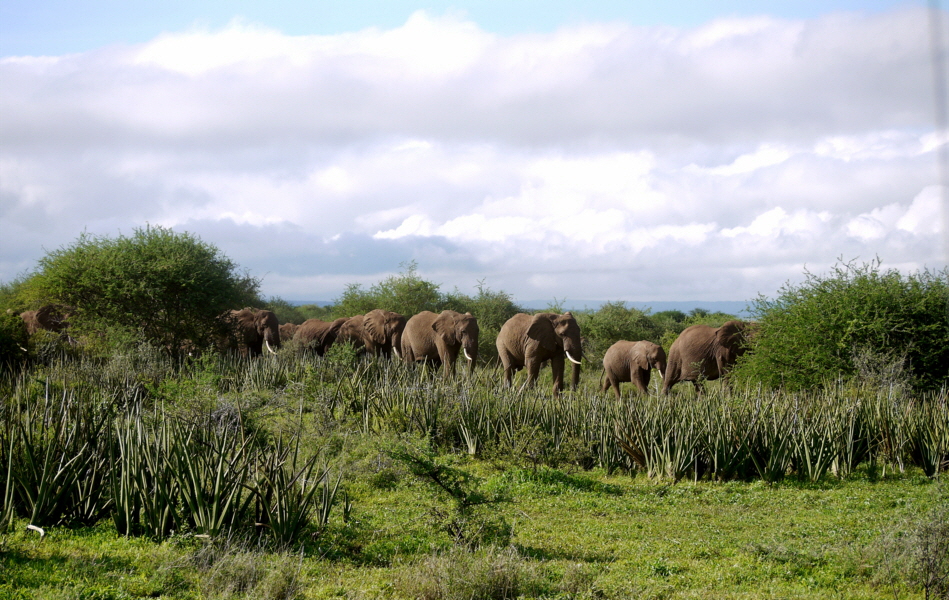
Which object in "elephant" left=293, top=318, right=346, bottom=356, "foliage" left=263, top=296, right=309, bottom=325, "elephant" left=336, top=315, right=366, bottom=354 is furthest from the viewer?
"foliage" left=263, top=296, right=309, bottom=325

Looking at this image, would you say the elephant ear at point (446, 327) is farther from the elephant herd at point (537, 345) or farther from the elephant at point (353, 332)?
the elephant at point (353, 332)

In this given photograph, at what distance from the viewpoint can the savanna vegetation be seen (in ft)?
19.5

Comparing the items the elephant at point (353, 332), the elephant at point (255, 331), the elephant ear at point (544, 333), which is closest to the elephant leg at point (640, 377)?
the elephant ear at point (544, 333)

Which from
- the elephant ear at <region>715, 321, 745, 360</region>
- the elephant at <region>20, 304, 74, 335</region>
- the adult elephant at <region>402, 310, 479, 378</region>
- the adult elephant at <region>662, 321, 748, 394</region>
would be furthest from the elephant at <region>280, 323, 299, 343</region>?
the elephant ear at <region>715, 321, 745, 360</region>

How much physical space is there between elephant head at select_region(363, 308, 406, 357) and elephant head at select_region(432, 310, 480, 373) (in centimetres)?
358

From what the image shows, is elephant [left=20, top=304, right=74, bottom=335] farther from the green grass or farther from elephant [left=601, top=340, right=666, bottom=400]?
the green grass

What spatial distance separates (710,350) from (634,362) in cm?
187

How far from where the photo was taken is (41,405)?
31.0 feet

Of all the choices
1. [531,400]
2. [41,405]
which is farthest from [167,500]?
[531,400]

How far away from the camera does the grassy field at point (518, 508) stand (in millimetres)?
5770

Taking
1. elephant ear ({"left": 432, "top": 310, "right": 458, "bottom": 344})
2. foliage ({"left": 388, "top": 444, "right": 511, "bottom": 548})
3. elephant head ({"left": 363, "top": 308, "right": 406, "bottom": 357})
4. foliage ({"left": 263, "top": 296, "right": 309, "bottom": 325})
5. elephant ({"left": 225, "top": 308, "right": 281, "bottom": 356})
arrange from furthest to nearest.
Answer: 1. foliage ({"left": 263, "top": 296, "right": 309, "bottom": 325})
2. elephant ({"left": 225, "top": 308, "right": 281, "bottom": 356})
3. elephant head ({"left": 363, "top": 308, "right": 406, "bottom": 357})
4. elephant ear ({"left": 432, "top": 310, "right": 458, "bottom": 344})
5. foliage ({"left": 388, "top": 444, "right": 511, "bottom": 548})

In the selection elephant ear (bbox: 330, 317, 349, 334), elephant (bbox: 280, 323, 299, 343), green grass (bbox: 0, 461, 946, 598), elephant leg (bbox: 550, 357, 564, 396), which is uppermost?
elephant ear (bbox: 330, 317, 349, 334)

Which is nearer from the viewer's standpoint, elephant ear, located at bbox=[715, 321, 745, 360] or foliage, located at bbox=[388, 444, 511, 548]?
foliage, located at bbox=[388, 444, 511, 548]

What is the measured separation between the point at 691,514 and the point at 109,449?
248 inches
